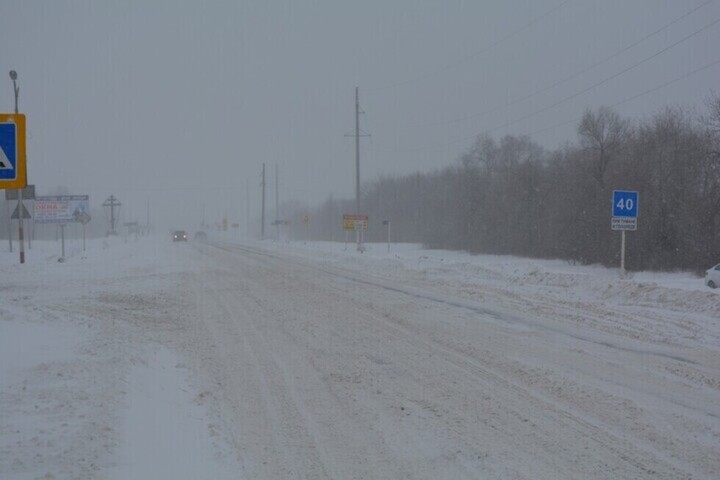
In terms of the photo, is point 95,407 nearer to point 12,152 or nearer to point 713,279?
point 12,152

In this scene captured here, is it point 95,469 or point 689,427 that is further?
point 689,427

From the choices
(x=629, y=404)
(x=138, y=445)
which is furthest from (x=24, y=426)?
(x=629, y=404)

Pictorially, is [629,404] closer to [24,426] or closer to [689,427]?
[689,427]

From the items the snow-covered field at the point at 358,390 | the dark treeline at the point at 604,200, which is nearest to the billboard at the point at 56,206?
the dark treeline at the point at 604,200

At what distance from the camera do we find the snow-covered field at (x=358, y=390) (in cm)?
626

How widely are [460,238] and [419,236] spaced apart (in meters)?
26.9

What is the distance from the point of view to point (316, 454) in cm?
655

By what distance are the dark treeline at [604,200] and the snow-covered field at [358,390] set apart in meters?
22.9

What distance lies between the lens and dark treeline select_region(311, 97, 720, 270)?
3866 centimetres

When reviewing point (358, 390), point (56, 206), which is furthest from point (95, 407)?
point (56, 206)

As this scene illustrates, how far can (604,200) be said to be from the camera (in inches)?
1748

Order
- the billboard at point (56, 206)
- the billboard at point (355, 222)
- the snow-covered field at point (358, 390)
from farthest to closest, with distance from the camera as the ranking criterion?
the billboard at point (56, 206) < the billboard at point (355, 222) < the snow-covered field at point (358, 390)

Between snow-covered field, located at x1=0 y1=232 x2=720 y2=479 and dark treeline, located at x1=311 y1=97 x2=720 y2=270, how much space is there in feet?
75.3

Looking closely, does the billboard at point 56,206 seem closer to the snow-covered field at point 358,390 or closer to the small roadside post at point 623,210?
the snow-covered field at point 358,390
